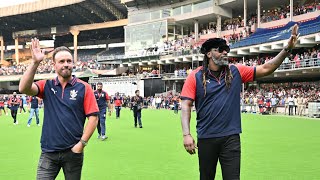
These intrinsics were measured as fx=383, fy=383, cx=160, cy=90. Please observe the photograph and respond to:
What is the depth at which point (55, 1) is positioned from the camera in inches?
2352

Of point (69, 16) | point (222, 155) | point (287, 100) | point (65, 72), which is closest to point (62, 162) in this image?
point (65, 72)

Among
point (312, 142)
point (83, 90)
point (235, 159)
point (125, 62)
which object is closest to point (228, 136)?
point (235, 159)

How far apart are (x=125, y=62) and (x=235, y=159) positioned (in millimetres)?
52980

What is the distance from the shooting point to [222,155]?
3744mm

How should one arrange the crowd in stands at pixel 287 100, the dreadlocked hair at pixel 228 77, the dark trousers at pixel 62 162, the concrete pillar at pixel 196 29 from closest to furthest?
the dark trousers at pixel 62 162
the dreadlocked hair at pixel 228 77
the crowd in stands at pixel 287 100
the concrete pillar at pixel 196 29

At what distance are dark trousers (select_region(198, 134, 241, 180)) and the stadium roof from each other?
2212 inches

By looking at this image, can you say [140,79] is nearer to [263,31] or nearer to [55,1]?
[263,31]

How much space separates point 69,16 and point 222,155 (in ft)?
212

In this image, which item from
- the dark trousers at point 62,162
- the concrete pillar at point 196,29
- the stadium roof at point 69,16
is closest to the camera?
the dark trousers at point 62,162

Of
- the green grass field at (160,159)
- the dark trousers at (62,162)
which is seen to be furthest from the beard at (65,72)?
the green grass field at (160,159)

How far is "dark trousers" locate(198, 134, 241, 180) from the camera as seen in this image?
369 centimetres

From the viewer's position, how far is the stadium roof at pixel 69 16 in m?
60.1

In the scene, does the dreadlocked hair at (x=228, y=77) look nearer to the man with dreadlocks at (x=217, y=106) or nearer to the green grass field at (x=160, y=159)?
the man with dreadlocks at (x=217, y=106)

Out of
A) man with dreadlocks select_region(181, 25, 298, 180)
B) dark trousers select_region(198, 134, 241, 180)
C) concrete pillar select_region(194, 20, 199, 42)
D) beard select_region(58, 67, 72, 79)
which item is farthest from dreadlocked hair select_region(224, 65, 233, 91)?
concrete pillar select_region(194, 20, 199, 42)
